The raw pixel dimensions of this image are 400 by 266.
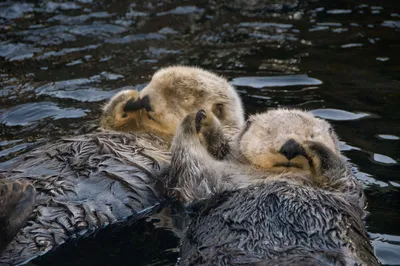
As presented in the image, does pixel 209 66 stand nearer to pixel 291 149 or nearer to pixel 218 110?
pixel 218 110

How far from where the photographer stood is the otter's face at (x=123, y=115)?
5.56 meters

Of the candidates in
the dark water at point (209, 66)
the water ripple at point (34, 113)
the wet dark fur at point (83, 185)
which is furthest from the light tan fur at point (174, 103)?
the water ripple at point (34, 113)

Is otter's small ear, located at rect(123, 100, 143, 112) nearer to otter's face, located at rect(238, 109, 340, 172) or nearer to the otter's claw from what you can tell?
the otter's claw

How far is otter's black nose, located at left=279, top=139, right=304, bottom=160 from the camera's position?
4352 mm

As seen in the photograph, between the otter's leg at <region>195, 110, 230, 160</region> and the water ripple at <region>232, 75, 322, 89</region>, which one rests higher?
the otter's leg at <region>195, 110, 230, 160</region>

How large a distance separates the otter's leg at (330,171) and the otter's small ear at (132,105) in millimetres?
1589

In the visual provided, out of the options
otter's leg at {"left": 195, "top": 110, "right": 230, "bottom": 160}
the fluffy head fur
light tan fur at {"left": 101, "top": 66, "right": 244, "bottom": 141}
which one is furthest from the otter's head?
the fluffy head fur

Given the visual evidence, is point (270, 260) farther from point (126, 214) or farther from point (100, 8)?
point (100, 8)

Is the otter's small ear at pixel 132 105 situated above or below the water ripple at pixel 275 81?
above

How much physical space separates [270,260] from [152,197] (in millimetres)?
1382

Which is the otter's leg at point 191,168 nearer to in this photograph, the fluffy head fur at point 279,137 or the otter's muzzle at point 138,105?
the fluffy head fur at point 279,137

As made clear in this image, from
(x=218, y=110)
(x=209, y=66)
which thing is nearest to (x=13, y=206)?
(x=218, y=110)

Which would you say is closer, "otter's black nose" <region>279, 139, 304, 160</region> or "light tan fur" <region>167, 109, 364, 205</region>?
"otter's black nose" <region>279, 139, 304, 160</region>

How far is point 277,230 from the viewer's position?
396cm
